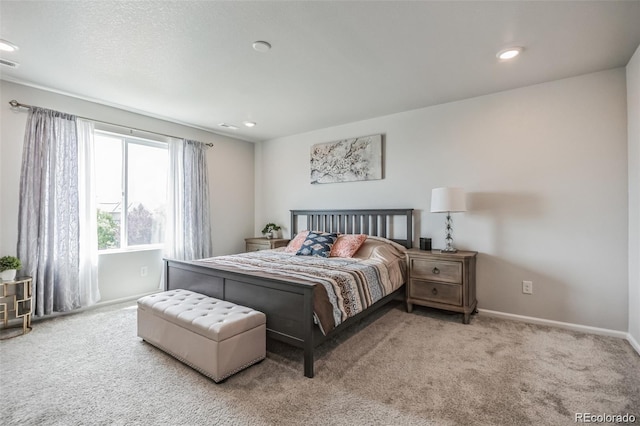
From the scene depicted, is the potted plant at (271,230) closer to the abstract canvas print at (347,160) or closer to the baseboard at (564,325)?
the abstract canvas print at (347,160)

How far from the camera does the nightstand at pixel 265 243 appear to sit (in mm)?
4743

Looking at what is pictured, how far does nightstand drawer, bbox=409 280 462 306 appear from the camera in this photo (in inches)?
123

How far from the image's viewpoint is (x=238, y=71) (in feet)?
9.18

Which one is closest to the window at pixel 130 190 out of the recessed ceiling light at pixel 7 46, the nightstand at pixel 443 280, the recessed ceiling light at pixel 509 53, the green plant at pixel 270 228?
the recessed ceiling light at pixel 7 46

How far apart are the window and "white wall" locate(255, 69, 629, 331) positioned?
331cm

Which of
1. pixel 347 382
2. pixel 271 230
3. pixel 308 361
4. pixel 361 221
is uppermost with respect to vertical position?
pixel 361 221

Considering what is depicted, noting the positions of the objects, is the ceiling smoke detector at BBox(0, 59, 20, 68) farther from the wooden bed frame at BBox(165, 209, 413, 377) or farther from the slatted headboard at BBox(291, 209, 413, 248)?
the slatted headboard at BBox(291, 209, 413, 248)

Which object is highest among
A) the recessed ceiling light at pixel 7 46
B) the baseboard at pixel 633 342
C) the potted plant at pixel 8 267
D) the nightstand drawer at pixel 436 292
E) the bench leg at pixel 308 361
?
the recessed ceiling light at pixel 7 46

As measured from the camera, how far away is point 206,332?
2016 millimetres

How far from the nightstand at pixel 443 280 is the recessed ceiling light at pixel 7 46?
13.3 ft

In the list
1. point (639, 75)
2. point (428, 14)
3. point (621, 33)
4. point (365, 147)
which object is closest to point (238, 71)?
point (428, 14)

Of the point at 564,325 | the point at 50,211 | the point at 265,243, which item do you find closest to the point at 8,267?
the point at 50,211

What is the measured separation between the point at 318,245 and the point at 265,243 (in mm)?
1350

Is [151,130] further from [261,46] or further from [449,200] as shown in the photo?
[449,200]
